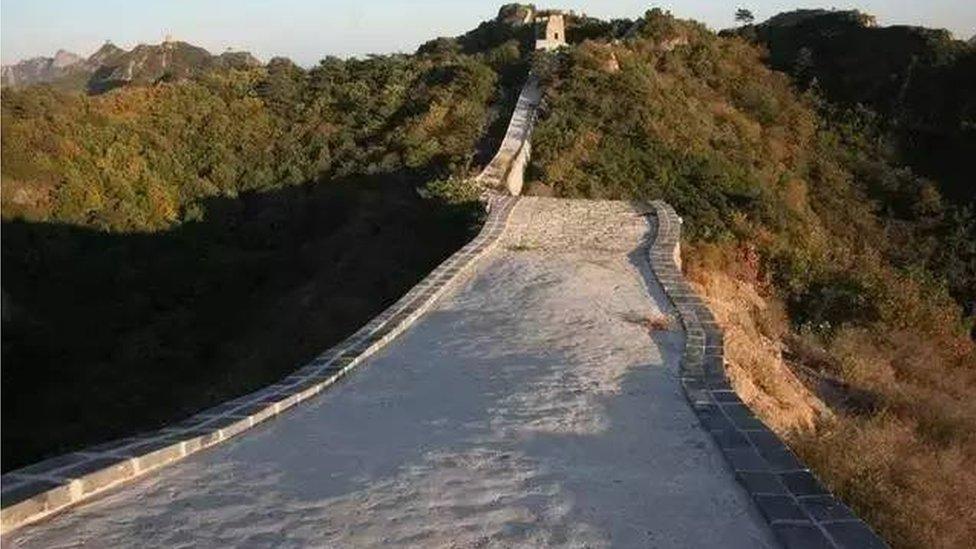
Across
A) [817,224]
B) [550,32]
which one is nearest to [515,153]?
[817,224]

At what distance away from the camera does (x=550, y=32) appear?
25688mm

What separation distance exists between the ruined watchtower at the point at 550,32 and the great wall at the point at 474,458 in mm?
19118

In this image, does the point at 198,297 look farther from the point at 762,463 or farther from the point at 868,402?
the point at 762,463

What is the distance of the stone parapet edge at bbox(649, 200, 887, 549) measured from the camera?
3.68 m

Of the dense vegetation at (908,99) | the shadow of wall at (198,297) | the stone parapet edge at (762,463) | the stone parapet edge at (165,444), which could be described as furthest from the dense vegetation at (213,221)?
the dense vegetation at (908,99)

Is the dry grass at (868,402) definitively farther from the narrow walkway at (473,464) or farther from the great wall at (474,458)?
the narrow walkway at (473,464)

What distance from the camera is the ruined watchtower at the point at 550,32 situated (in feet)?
81.9

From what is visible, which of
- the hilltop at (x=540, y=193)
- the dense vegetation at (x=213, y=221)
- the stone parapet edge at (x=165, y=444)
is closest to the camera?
the stone parapet edge at (x=165, y=444)

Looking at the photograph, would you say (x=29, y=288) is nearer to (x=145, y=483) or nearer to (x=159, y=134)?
(x=159, y=134)

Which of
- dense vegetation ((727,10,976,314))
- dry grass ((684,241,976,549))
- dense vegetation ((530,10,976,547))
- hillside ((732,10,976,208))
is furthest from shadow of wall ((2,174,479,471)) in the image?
hillside ((732,10,976,208))

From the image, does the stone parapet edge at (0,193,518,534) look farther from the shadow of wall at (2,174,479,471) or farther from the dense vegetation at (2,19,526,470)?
the dense vegetation at (2,19,526,470)

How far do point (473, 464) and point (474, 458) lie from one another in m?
0.08

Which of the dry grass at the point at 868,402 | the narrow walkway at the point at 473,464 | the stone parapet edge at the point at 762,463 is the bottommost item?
the dry grass at the point at 868,402

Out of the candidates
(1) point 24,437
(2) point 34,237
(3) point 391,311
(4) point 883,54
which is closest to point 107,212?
(2) point 34,237
